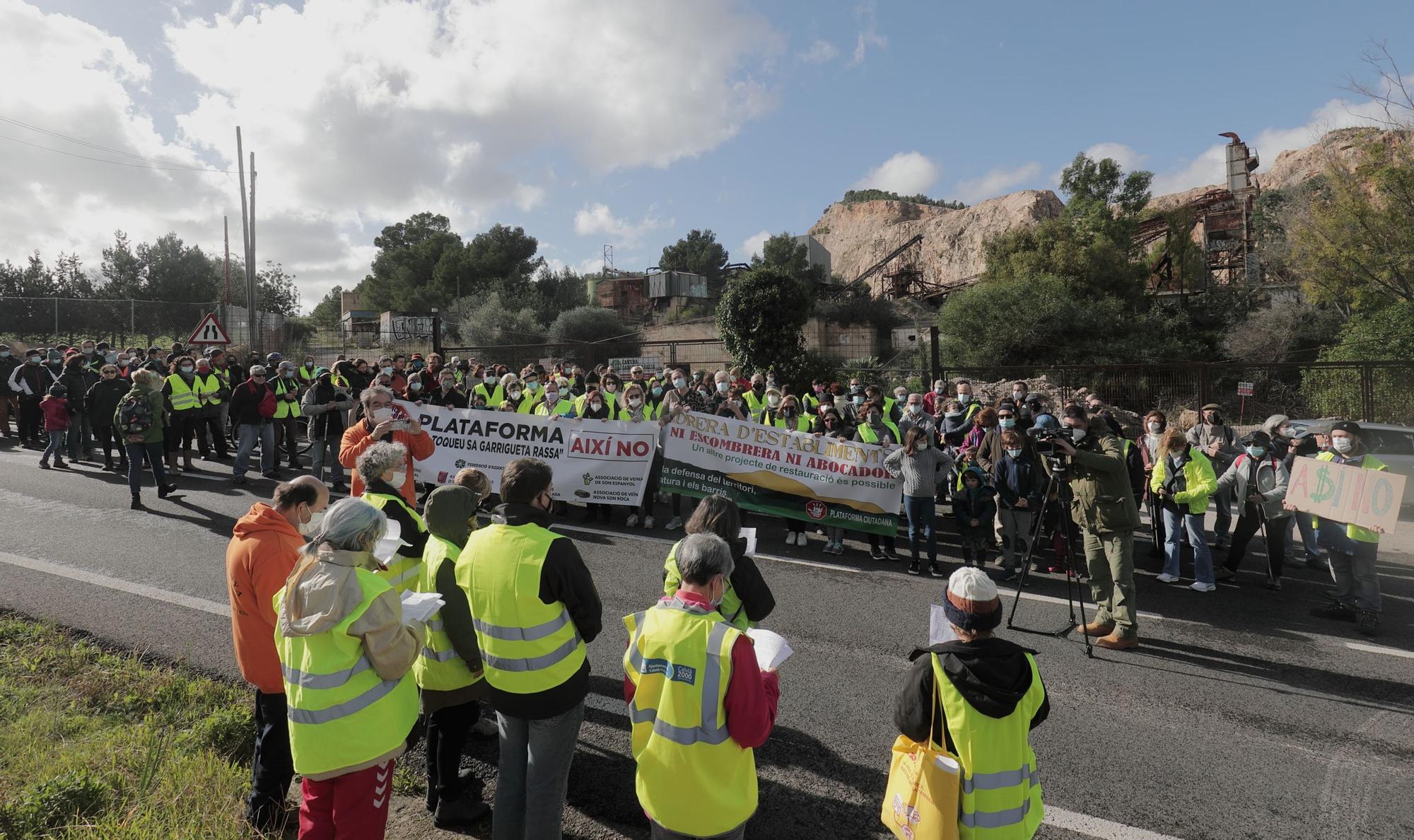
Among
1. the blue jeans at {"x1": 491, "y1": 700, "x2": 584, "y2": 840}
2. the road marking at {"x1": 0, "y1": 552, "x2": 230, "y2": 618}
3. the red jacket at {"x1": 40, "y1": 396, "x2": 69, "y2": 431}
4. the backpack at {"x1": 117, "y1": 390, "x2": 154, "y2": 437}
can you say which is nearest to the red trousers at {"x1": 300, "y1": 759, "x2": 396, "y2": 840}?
the blue jeans at {"x1": 491, "y1": 700, "x2": 584, "y2": 840}

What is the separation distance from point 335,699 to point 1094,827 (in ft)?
11.7

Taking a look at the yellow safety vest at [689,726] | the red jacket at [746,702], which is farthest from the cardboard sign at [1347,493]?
the yellow safety vest at [689,726]

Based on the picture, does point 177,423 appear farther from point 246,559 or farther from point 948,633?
point 948,633

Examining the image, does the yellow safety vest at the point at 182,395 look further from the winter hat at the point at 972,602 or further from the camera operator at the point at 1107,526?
the winter hat at the point at 972,602

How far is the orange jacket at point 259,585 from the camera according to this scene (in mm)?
3434

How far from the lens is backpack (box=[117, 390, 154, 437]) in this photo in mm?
9312

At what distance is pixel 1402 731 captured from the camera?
4.59 meters

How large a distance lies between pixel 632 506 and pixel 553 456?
1.26m

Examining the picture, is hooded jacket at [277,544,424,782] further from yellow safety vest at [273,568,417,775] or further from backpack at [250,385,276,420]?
backpack at [250,385,276,420]

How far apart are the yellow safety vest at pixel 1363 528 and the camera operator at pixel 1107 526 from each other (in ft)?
6.76

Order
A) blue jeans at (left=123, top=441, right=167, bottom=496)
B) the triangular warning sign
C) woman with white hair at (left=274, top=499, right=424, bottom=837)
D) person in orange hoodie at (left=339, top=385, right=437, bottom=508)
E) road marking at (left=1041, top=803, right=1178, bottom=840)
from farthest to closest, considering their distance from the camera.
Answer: the triangular warning sign, blue jeans at (left=123, top=441, right=167, bottom=496), person in orange hoodie at (left=339, top=385, right=437, bottom=508), road marking at (left=1041, top=803, right=1178, bottom=840), woman with white hair at (left=274, top=499, right=424, bottom=837)

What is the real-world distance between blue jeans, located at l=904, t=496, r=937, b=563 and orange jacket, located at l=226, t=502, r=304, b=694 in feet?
19.9

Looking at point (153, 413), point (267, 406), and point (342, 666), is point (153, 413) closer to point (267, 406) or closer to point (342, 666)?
point (267, 406)

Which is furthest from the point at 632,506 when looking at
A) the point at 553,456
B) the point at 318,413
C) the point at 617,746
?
Result: the point at 617,746
